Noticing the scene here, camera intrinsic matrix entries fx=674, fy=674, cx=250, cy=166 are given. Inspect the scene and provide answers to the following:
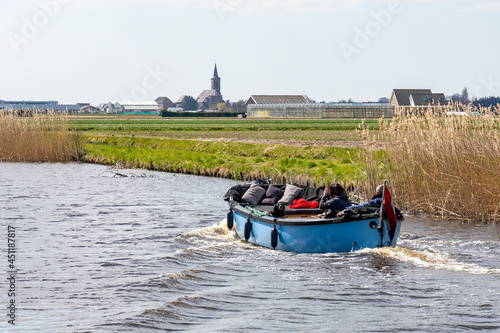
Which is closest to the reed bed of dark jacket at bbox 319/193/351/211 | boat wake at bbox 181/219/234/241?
dark jacket at bbox 319/193/351/211

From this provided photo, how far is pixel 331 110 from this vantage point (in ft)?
429

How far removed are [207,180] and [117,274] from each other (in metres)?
20.8

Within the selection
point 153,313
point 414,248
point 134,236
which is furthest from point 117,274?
point 414,248

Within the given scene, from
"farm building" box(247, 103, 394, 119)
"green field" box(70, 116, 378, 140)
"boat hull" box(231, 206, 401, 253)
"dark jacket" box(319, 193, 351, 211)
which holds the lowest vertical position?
"boat hull" box(231, 206, 401, 253)

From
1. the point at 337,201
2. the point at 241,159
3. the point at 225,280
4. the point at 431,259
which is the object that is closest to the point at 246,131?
the point at 241,159

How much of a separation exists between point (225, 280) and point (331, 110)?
119m

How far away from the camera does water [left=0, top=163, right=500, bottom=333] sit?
1090 centimetres

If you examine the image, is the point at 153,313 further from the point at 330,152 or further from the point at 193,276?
the point at 330,152

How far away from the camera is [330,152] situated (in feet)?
123

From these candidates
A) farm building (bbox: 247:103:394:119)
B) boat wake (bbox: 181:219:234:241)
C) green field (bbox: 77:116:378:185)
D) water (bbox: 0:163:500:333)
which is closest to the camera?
water (bbox: 0:163:500:333)

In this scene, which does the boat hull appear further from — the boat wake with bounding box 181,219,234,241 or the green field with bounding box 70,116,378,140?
the green field with bounding box 70,116,378,140

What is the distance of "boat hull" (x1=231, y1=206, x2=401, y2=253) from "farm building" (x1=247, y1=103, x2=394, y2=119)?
352 feet

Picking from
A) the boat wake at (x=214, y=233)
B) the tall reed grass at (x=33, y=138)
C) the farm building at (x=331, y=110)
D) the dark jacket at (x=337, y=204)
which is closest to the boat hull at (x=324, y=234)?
the dark jacket at (x=337, y=204)

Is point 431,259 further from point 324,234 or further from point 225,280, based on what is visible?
point 225,280
